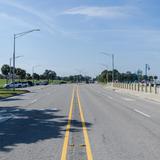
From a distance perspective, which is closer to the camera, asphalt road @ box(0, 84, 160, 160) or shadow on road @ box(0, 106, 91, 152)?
asphalt road @ box(0, 84, 160, 160)

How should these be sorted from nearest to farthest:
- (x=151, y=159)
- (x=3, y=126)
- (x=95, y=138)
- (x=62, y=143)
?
(x=151, y=159) < (x=62, y=143) < (x=95, y=138) < (x=3, y=126)

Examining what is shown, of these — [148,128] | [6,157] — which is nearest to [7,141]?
[6,157]

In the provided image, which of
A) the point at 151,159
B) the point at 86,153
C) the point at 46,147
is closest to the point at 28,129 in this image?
the point at 46,147

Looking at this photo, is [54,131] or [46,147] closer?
[46,147]

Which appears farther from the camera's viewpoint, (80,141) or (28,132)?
(28,132)

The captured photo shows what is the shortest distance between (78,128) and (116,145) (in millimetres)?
3989

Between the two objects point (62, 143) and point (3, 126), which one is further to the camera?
point (3, 126)

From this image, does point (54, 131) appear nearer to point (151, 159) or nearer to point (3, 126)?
point (3, 126)

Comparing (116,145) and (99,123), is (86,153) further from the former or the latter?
(99,123)

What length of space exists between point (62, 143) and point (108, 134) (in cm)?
240

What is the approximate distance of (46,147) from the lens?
35.9 ft

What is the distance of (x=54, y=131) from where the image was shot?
14.4m

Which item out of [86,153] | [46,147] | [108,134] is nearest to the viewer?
[86,153]

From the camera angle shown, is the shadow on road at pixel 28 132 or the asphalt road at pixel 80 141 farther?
the shadow on road at pixel 28 132
